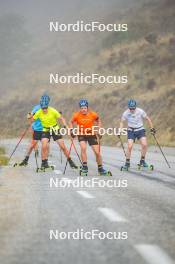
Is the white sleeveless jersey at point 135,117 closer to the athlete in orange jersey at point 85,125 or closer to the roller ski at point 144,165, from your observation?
the roller ski at point 144,165

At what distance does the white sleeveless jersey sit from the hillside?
1905 cm

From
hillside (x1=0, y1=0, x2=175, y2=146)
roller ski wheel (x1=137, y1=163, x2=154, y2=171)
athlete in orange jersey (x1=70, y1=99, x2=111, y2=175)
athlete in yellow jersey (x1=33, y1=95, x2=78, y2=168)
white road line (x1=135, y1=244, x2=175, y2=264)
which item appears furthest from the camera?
hillside (x1=0, y1=0, x2=175, y2=146)

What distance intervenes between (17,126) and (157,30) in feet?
60.6

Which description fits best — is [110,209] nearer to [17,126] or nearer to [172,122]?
[172,122]

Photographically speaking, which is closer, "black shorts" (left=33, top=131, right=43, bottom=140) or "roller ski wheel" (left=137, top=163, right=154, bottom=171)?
"roller ski wheel" (left=137, top=163, right=154, bottom=171)

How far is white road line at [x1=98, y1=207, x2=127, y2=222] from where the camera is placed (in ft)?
27.4

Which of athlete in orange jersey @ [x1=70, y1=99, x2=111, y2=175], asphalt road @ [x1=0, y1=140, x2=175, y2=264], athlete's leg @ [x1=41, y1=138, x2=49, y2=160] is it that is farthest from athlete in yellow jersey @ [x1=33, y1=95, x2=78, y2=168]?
asphalt road @ [x1=0, y1=140, x2=175, y2=264]

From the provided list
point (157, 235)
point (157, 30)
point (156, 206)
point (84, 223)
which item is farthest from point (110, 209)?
point (157, 30)

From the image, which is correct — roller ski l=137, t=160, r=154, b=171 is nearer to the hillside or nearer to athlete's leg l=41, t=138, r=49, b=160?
athlete's leg l=41, t=138, r=49, b=160

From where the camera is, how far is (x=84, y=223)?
8008mm

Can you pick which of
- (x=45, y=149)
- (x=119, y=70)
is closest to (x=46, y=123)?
(x=45, y=149)

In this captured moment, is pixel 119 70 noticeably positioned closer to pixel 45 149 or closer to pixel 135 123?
pixel 135 123

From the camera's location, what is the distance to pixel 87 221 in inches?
322

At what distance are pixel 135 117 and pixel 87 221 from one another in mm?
10354
